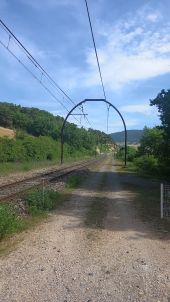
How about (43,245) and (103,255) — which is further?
(43,245)

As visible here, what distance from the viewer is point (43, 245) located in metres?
10.3

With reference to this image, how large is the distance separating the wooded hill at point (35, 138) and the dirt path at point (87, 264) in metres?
40.8

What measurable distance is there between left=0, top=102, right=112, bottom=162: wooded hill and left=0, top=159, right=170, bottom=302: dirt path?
40801mm

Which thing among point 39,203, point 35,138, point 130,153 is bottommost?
point 39,203

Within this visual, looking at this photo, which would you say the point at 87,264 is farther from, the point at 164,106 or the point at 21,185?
the point at 164,106

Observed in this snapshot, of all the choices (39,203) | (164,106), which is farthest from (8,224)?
(164,106)

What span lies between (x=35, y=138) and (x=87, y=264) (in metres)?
66.5

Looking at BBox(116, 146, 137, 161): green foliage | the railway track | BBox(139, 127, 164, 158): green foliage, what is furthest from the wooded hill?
the railway track

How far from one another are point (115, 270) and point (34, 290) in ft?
5.72

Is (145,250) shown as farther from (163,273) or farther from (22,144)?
(22,144)

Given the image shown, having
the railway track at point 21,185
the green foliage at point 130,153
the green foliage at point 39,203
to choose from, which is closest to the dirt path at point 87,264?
the green foliage at point 39,203

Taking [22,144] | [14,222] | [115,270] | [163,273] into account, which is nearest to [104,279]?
[115,270]

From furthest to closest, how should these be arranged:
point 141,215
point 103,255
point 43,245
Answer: point 141,215 < point 43,245 < point 103,255

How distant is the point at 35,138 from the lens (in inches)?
2940
